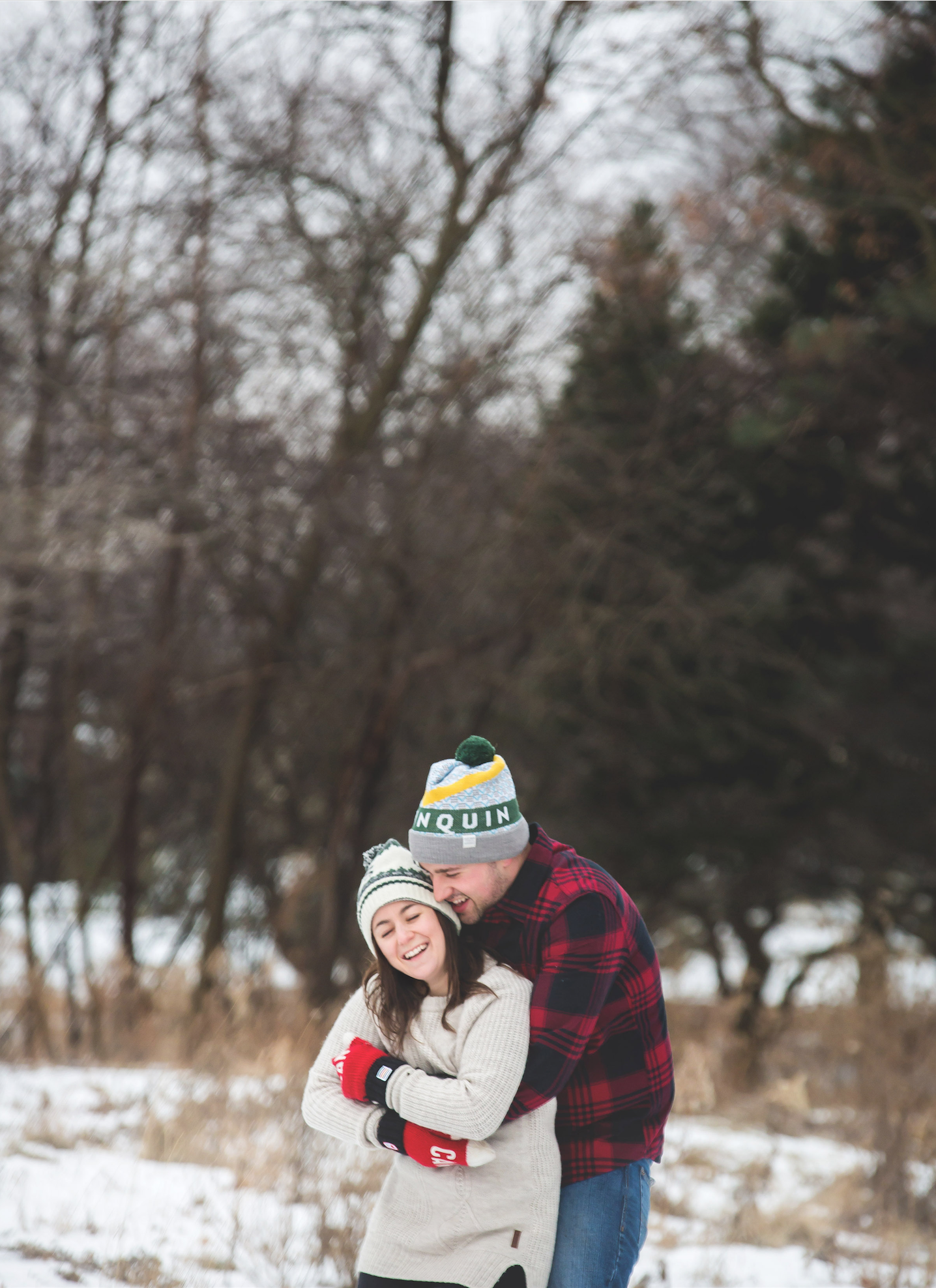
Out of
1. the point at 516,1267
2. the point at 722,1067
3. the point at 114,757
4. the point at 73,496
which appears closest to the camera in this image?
the point at 516,1267

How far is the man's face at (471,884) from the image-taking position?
2236 mm

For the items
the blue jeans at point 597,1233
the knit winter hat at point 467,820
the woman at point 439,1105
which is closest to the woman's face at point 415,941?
the woman at point 439,1105

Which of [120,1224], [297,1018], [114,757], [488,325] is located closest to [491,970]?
[120,1224]

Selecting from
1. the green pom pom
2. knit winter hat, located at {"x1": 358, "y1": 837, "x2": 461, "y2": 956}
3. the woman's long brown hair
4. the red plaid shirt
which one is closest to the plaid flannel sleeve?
the red plaid shirt

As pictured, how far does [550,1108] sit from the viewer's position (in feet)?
7.07

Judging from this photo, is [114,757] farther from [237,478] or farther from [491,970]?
[491,970]

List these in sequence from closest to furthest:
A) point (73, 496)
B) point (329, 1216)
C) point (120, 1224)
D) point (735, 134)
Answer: point (120, 1224), point (329, 1216), point (73, 496), point (735, 134)

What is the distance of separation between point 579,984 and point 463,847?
34 cm

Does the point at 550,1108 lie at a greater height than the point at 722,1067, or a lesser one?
greater

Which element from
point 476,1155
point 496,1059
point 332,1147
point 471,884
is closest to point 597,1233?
point 476,1155

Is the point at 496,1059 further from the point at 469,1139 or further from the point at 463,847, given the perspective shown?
the point at 463,847

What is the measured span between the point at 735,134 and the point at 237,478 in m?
3.96

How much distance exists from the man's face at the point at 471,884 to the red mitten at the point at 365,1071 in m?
0.31

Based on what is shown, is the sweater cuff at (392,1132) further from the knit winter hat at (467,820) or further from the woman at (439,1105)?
the knit winter hat at (467,820)
